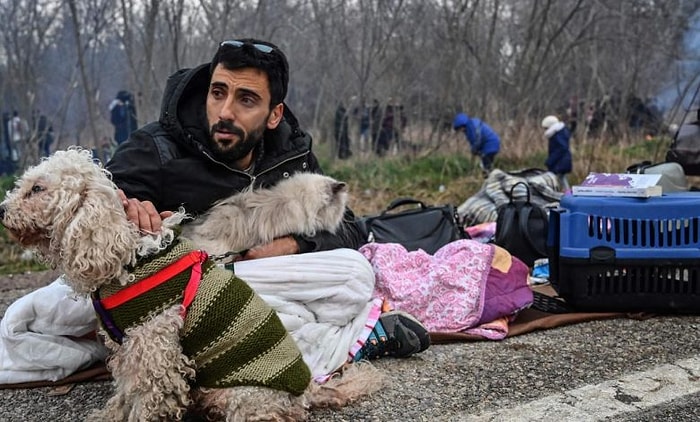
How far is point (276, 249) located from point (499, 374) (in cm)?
116

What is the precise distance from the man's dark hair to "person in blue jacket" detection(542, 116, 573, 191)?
6324mm

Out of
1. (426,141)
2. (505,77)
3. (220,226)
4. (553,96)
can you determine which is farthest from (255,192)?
(553,96)

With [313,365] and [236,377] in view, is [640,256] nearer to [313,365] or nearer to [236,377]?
[313,365]

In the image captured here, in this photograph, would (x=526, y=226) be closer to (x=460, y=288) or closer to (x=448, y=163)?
(x=460, y=288)

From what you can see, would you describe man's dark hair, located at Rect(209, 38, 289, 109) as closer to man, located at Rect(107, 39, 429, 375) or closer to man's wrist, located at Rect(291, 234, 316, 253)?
man, located at Rect(107, 39, 429, 375)

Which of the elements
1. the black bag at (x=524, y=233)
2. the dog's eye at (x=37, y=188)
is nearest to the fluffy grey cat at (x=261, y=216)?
the dog's eye at (x=37, y=188)

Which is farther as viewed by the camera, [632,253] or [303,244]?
[632,253]

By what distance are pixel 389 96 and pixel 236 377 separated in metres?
8.63

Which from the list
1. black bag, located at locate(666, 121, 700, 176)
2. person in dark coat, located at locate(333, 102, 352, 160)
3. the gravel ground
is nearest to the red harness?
the gravel ground

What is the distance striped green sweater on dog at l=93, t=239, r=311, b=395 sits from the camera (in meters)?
2.30

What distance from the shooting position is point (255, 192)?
299cm

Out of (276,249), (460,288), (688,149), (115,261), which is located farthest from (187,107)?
(688,149)

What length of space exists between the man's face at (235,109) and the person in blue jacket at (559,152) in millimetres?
6442

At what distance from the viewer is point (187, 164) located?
2984mm
